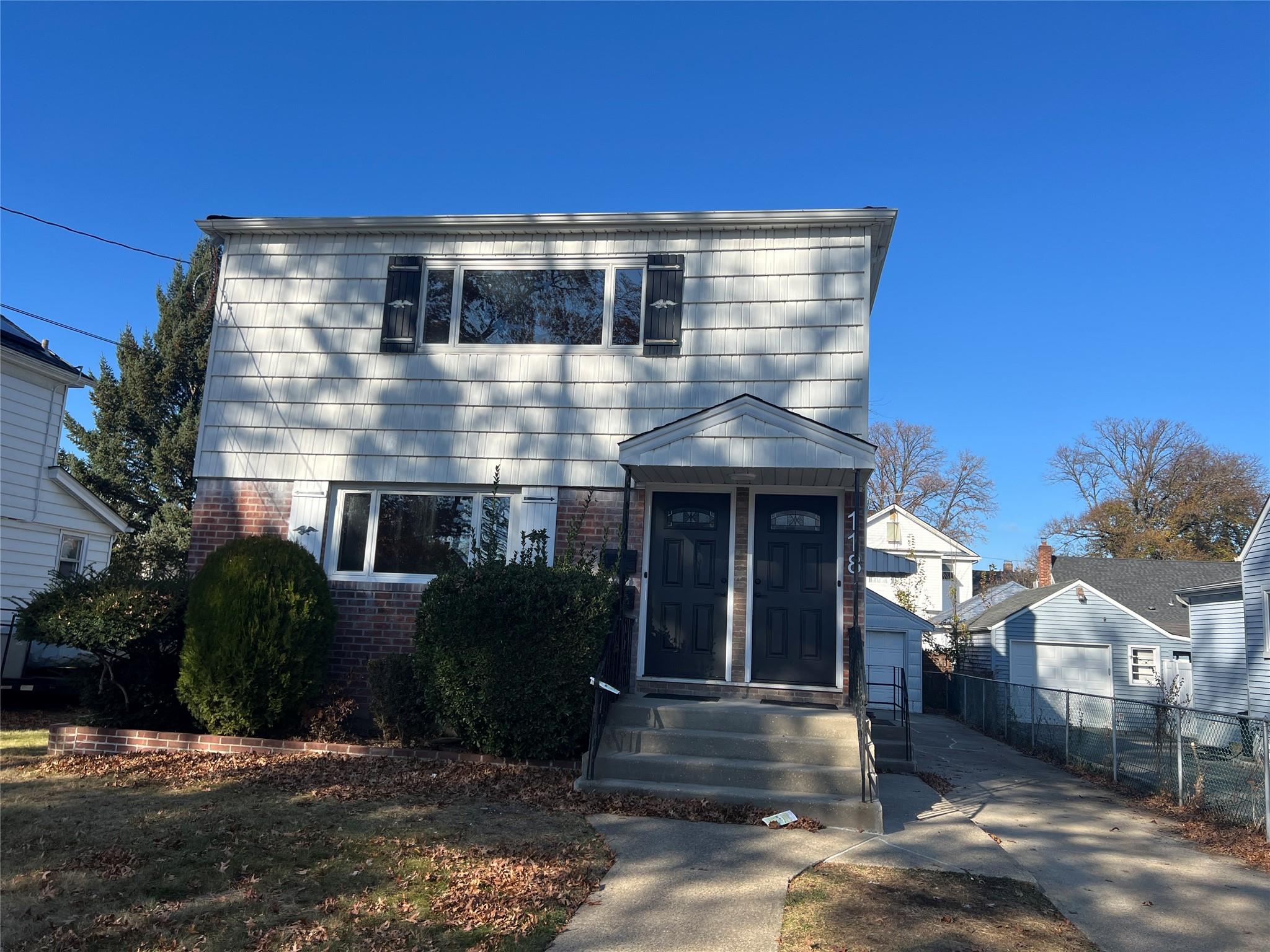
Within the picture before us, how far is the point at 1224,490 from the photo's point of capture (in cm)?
3888

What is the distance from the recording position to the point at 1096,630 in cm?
2305

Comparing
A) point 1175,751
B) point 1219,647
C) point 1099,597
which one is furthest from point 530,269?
point 1099,597

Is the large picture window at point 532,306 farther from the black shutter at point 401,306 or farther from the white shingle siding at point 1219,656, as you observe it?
the white shingle siding at point 1219,656

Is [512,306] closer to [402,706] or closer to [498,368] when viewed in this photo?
[498,368]

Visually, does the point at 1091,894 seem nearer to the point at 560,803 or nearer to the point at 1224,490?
the point at 560,803

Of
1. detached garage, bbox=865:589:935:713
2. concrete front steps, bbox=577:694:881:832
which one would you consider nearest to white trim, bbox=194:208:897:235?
concrete front steps, bbox=577:694:881:832

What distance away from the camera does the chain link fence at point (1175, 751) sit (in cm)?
761

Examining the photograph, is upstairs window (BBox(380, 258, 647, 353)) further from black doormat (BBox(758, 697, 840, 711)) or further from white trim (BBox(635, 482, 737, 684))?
black doormat (BBox(758, 697, 840, 711))

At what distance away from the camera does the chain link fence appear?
7613mm

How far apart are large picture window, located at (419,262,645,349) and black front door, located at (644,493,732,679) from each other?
1923 millimetres

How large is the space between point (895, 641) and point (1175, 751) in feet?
48.2

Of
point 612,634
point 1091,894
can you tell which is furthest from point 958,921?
point 612,634

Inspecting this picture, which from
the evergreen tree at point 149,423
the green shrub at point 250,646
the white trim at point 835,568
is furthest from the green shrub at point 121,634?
the evergreen tree at point 149,423

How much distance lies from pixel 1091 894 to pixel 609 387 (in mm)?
6108
